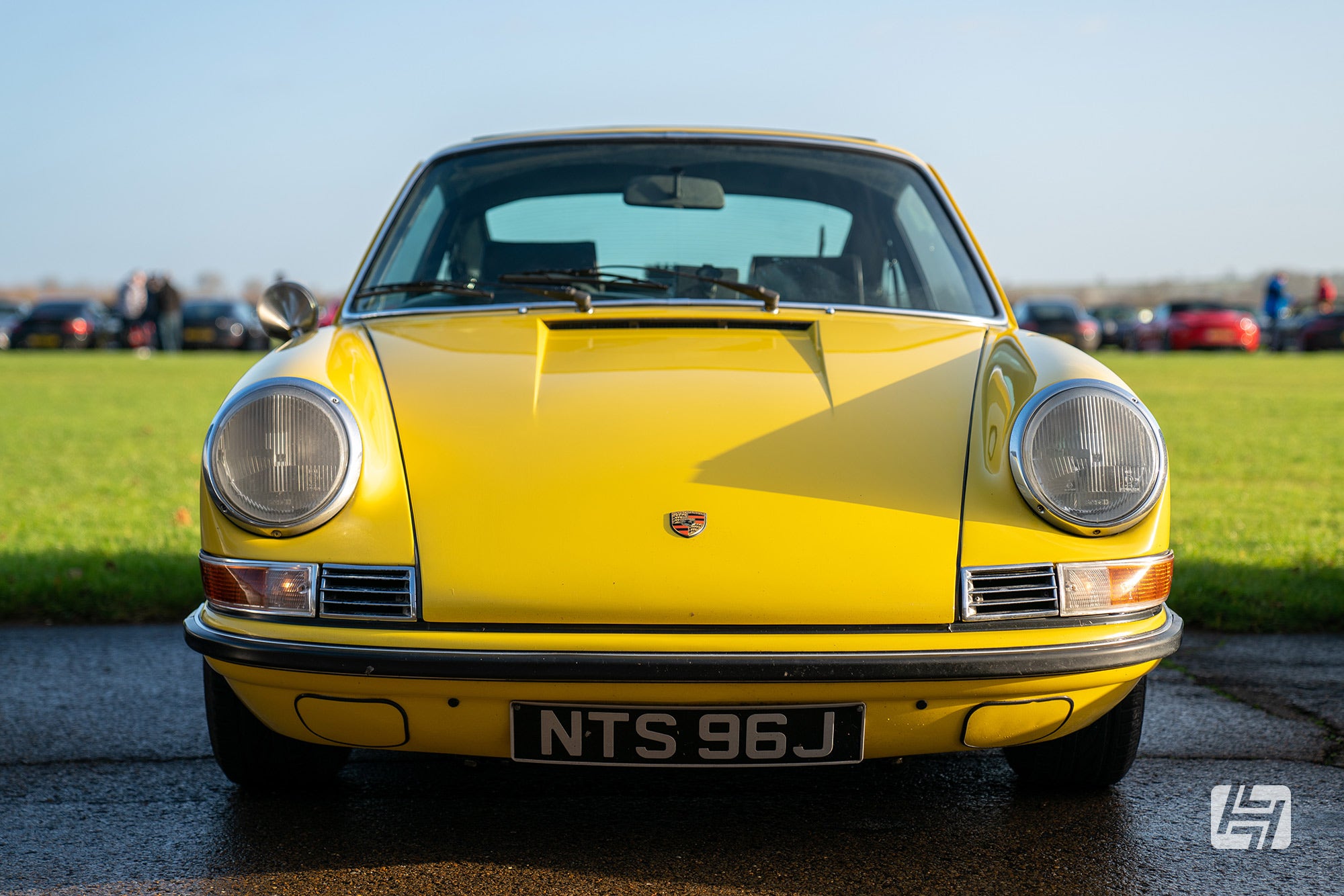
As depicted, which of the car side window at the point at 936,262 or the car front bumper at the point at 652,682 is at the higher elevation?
the car side window at the point at 936,262

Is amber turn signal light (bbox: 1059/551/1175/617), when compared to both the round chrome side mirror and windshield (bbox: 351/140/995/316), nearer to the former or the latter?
windshield (bbox: 351/140/995/316)

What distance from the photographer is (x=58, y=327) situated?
2627cm

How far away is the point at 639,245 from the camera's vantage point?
3.28 m

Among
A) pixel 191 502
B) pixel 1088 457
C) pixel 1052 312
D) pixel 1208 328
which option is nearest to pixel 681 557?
pixel 1088 457

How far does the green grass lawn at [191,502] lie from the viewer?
4418mm

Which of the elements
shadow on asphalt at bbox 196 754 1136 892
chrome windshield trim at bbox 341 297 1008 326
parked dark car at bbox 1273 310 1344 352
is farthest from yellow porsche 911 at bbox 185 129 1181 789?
parked dark car at bbox 1273 310 1344 352

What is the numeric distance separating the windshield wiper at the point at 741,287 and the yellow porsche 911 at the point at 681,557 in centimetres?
Result: 27

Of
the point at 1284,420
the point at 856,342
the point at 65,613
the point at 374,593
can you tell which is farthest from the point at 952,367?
the point at 1284,420

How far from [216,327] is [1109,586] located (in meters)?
26.7

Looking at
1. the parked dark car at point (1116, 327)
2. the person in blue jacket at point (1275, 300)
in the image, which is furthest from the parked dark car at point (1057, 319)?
the person in blue jacket at point (1275, 300)

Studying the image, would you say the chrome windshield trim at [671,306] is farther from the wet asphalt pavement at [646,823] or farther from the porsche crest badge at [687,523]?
the wet asphalt pavement at [646,823]

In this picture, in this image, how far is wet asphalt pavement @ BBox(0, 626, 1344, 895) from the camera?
2234 millimetres

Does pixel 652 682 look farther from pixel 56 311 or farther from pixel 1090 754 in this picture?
pixel 56 311

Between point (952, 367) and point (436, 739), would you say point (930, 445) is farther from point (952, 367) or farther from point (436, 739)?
point (436, 739)
